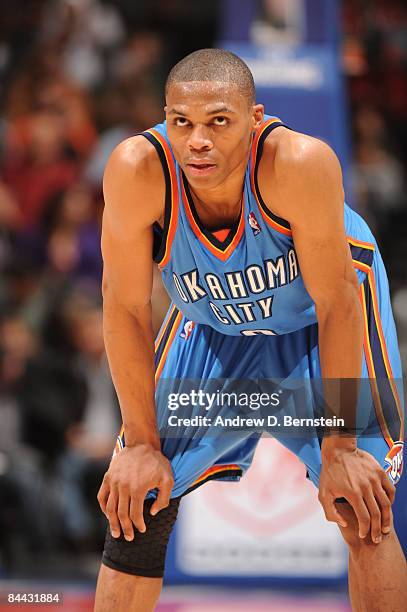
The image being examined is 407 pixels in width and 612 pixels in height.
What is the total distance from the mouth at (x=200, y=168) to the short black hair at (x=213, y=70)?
21 centimetres

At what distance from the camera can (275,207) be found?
288cm

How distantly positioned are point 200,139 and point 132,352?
2.19 feet

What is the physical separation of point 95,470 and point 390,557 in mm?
2198

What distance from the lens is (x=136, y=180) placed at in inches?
114

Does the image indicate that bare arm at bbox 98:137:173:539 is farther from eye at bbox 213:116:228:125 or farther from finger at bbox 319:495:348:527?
finger at bbox 319:495:348:527

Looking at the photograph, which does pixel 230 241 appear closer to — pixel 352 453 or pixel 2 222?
pixel 352 453

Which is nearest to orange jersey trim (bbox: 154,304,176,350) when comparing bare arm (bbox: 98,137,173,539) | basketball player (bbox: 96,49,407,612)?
basketball player (bbox: 96,49,407,612)

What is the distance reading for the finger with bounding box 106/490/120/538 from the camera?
3.06 m

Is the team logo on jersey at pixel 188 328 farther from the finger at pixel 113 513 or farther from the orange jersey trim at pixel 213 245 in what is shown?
the finger at pixel 113 513

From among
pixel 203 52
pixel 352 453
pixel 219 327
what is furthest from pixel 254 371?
pixel 203 52

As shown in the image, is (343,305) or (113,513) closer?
(343,305)

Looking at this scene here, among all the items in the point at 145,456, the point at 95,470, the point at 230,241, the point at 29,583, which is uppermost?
the point at 230,241

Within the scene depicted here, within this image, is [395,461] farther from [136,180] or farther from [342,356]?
[136,180]

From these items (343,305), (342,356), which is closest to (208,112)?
(343,305)
